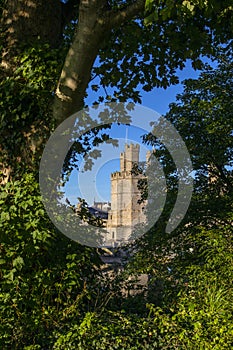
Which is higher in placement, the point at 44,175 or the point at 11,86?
the point at 11,86

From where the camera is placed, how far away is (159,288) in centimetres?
718

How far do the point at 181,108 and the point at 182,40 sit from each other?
3139 millimetres

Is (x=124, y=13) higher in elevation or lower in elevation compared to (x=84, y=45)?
higher

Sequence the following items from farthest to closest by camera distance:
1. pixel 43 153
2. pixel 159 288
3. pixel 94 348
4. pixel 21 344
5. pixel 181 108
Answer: pixel 181 108
pixel 159 288
pixel 43 153
pixel 21 344
pixel 94 348

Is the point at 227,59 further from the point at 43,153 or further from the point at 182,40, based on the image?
the point at 43,153

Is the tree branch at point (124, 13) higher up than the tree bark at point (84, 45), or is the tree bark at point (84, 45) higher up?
the tree branch at point (124, 13)

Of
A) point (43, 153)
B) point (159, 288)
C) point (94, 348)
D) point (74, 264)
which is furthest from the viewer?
point (159, 288)

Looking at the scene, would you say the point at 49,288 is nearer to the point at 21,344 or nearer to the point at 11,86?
the point at 21,344

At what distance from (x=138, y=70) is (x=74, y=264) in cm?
481

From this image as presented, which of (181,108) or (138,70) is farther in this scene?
(181,108)

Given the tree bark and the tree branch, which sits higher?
the tree branch

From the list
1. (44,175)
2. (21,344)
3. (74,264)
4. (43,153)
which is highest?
(43,153)

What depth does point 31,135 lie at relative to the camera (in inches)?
192

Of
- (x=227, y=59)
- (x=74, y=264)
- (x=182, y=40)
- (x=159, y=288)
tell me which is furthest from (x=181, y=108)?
(x=74, y=264)
